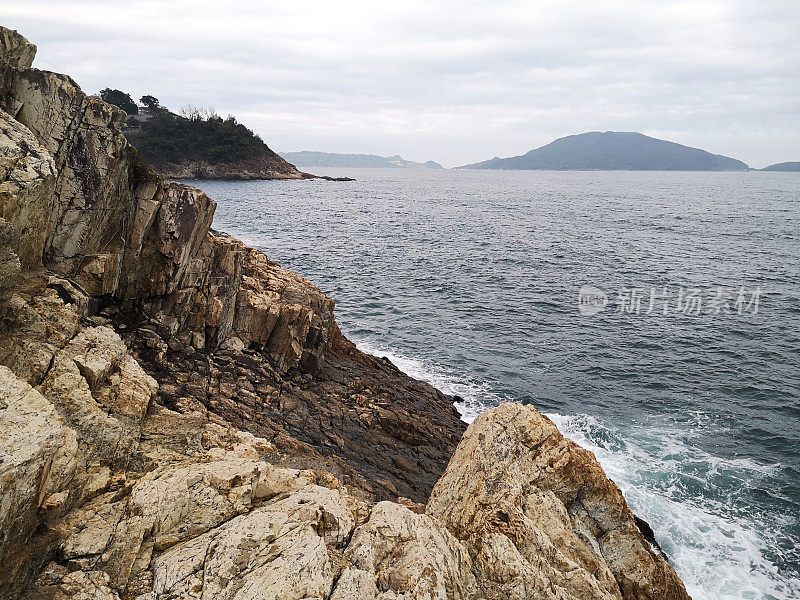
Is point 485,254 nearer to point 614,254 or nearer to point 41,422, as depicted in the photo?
point 614,254

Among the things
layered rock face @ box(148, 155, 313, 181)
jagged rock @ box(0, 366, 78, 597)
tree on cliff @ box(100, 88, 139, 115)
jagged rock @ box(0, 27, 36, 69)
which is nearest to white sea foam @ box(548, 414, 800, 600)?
jagged rock @ box(0, 366, 78, 597)

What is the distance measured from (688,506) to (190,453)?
20.1 meters

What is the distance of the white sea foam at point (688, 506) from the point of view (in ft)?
55.9

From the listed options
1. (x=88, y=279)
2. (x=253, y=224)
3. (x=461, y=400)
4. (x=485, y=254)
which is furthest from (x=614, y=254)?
(x=88, y=279)

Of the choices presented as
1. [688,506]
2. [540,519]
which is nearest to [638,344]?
[688,506]

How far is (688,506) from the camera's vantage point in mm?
20562

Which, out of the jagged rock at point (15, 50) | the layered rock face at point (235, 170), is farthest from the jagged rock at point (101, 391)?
the layered rock face at point (235, 170)

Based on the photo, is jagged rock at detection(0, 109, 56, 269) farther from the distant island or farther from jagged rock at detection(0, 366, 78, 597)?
the distant island

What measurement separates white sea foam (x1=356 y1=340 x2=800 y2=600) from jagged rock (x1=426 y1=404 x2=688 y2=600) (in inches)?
249

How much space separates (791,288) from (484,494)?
50.1 meters

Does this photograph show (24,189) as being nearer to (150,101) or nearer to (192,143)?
(192,143)

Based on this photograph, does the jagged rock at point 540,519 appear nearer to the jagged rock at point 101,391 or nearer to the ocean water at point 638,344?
the ocean water at point 638,344

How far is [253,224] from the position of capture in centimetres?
7931

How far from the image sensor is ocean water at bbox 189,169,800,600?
797 inches
